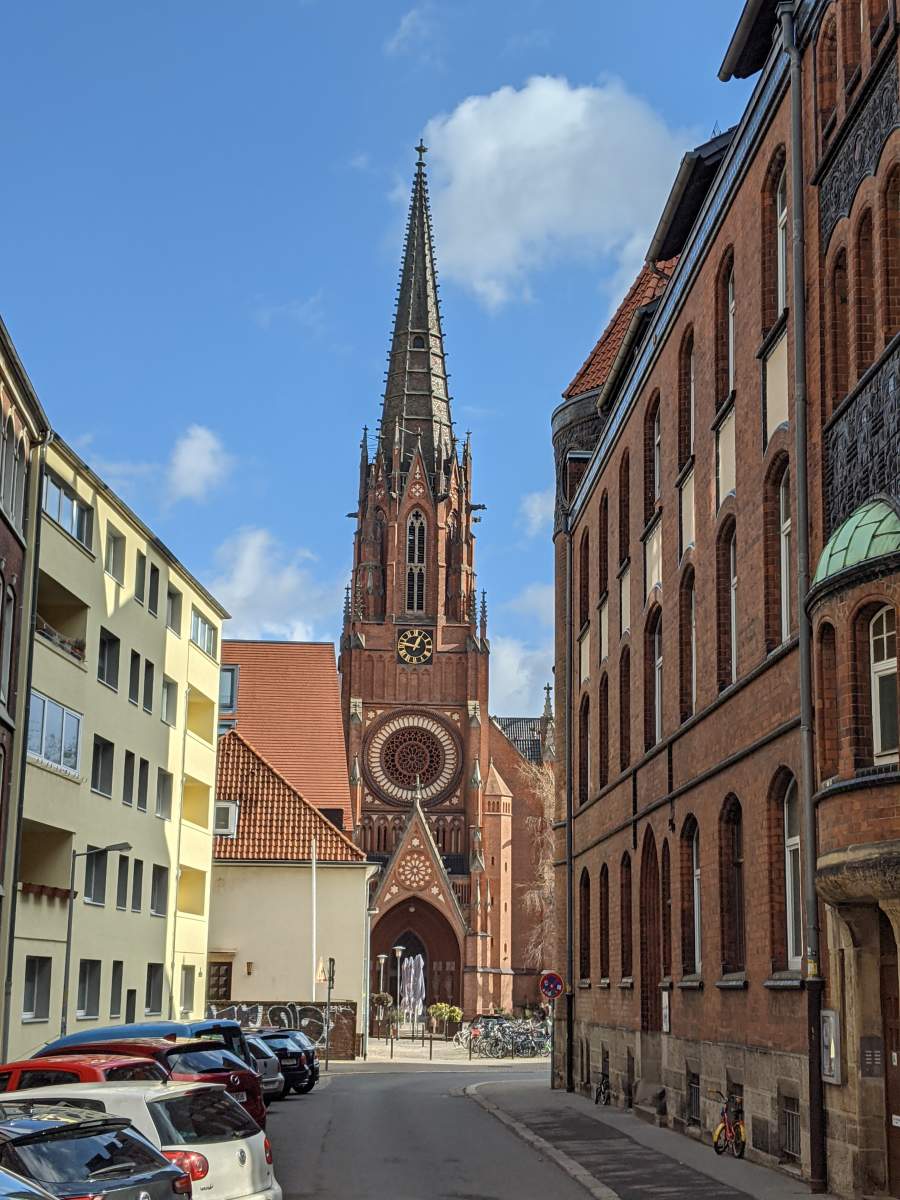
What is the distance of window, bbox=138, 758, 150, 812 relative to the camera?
A: 39.8 m

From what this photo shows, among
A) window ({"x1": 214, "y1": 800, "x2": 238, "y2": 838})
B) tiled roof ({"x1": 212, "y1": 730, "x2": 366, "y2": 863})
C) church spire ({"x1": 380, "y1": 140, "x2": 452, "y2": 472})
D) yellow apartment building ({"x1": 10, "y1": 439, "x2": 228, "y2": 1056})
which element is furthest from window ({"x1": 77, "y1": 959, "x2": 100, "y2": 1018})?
church spire ({"x1": 380, "y1": 140, "x2": 452, "y2": 472})

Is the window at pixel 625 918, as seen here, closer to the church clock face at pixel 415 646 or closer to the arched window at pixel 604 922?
the arched window at pixel 604 922

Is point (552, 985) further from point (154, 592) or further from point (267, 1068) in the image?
point (154, 592)

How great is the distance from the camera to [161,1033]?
1984cm

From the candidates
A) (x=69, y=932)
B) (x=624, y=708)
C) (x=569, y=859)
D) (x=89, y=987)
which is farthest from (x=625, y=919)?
(x=89, y=987)

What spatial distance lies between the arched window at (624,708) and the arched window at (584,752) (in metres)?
4.50

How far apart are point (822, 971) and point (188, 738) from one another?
102 feet

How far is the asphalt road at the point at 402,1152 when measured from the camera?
16469 mm

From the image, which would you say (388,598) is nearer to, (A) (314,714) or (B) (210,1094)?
(A) (314,714)

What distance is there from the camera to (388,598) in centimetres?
9850

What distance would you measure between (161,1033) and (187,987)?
2615 cm

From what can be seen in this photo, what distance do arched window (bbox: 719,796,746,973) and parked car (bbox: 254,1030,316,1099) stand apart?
1327 centimetres

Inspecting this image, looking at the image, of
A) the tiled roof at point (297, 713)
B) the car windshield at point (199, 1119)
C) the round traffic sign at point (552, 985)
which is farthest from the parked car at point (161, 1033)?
the tiled roof at point (297, 713)

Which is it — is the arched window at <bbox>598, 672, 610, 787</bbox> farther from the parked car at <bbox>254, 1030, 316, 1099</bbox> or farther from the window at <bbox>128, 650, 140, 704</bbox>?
the window at <bbox>128, 650, 140, 704</bbox>
